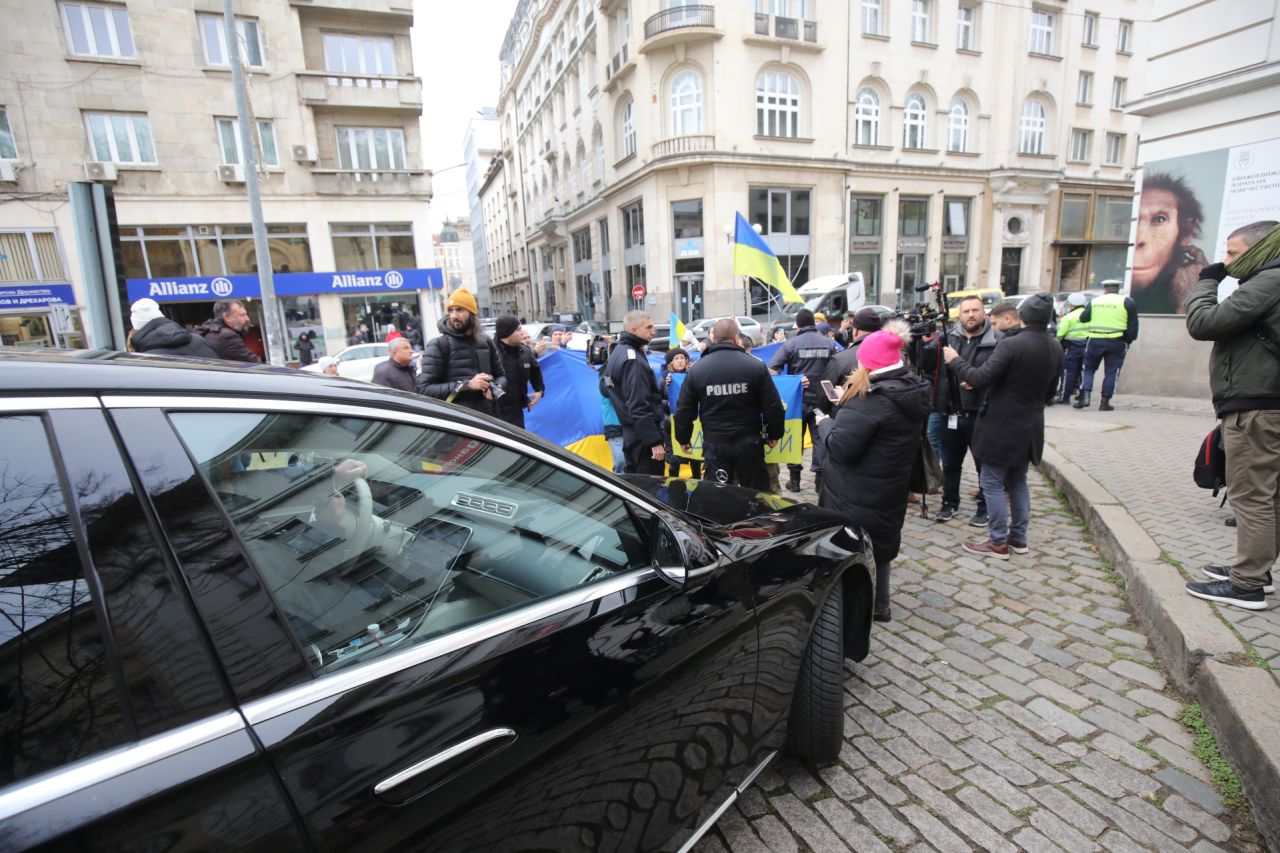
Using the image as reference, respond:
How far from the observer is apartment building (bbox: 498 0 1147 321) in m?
29.4

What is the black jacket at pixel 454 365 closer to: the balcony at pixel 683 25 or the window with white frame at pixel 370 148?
the window with white frame at pixel 370 148

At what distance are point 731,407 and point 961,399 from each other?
205 cm

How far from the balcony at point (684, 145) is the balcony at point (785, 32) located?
5.02m

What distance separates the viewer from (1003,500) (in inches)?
179

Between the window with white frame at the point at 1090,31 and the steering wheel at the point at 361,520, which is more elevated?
the window with white frame at the point at 1090,31

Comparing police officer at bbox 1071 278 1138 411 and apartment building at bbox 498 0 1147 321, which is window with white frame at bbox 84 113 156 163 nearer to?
apartment building at bbox 498 0 1147 321

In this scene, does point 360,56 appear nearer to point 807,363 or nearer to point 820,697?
point 807,363

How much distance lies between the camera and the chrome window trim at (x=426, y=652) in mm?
1097

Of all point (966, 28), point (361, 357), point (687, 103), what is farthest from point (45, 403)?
point (966, 28)

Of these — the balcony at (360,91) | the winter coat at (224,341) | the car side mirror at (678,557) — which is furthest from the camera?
the balcony at (360,91)

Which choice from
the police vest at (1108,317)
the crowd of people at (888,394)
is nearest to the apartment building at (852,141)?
the police vest at (1108,317)

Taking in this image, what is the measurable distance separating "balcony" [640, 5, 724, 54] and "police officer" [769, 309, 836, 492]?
27265 millimetres

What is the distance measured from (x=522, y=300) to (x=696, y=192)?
131 feet

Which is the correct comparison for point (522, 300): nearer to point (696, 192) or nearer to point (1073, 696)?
point (696, 192)
